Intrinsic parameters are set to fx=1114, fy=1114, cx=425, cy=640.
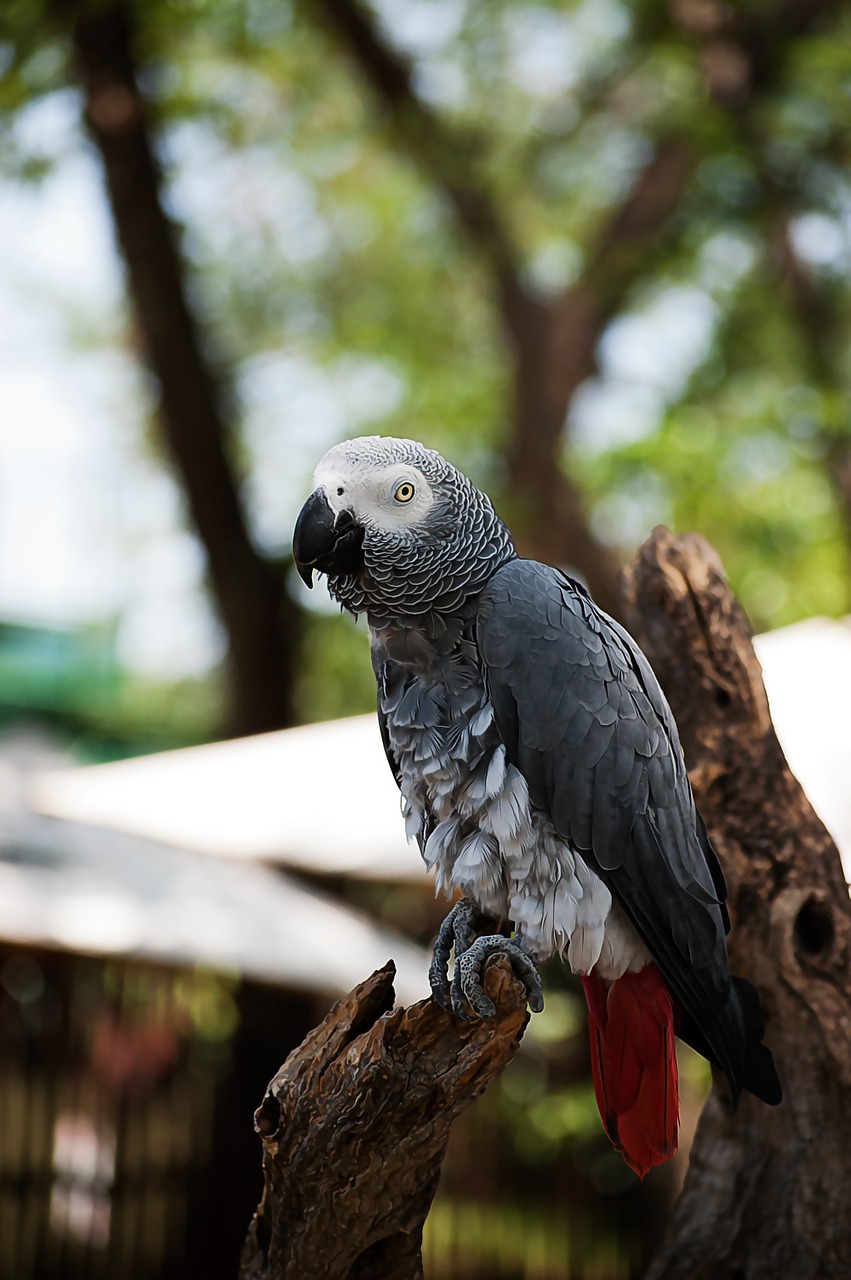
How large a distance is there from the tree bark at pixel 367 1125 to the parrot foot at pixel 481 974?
2 cm

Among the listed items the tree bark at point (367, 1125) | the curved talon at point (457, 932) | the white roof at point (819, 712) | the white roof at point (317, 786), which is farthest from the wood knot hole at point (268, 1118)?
the white roof at point (317, 786)

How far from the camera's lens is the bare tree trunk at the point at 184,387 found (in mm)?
4965

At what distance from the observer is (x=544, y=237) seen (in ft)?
24.9

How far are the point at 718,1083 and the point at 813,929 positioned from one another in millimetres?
381

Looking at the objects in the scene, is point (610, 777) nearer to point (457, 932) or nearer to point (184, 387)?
point (457, 932)

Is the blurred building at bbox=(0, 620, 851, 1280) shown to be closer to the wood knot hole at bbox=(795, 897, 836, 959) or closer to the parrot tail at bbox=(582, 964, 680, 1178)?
the wood knot hole at bbox=(795, 897, 836, 959)

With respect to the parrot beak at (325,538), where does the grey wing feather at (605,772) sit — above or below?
below

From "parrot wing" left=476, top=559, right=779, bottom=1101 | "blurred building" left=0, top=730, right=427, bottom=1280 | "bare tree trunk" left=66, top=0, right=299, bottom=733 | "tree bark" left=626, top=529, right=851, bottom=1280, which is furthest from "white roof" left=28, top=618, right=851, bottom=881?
"parrot wing" left=476, top=559, right=779, bottom=1101

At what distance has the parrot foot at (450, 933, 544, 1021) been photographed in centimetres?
171

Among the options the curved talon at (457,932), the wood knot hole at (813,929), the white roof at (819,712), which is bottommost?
the curved talon at (457,932)

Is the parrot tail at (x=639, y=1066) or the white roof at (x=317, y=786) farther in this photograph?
the white roof at (x=317, y=786)

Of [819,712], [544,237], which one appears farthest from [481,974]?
[544,237]

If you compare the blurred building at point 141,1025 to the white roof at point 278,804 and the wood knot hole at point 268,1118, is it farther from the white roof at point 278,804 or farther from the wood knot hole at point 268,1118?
the wood knot hole at point 268,1118

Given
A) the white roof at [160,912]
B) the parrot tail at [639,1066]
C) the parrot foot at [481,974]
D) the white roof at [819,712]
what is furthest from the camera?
the white roof at [160,912]
